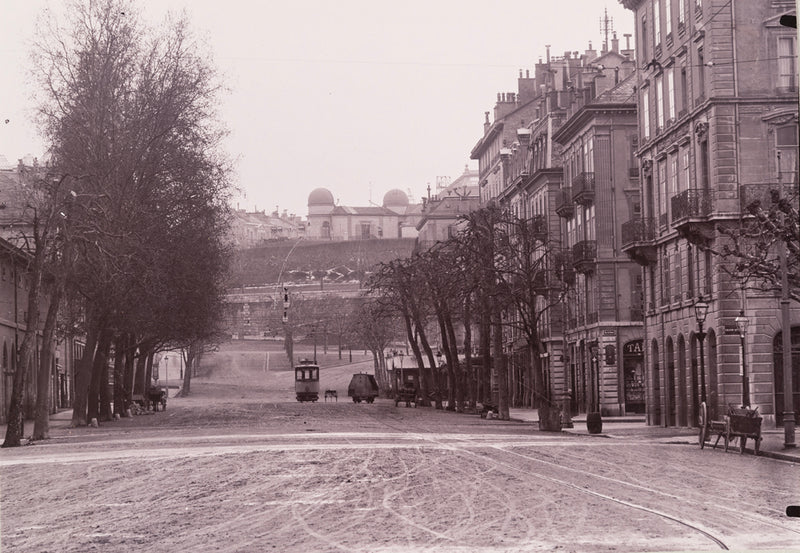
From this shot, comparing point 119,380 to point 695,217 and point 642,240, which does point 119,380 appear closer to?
point 642,240

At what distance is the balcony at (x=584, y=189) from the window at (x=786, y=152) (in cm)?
3087

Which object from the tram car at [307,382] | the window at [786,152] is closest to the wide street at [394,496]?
the window at [786,152]

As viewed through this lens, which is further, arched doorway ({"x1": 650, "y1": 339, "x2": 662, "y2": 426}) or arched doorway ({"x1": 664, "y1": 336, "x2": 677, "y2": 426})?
arched doorway ({"x1": 650, "y1": 339, "x2": 662, "y2": 426})

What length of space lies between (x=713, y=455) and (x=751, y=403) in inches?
533

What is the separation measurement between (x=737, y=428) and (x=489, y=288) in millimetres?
31673

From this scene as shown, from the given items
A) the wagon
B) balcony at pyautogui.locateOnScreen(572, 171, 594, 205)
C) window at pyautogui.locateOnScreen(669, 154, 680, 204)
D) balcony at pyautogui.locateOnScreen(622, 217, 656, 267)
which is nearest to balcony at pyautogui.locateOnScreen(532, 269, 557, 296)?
balcony at pyautogui.locateOnScreen(622, 217, 656, 267)

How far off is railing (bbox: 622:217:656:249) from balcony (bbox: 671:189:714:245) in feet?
25.5

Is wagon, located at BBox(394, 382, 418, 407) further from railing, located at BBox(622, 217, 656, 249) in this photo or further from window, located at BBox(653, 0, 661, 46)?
window, located at BBox(653, 0, 661, 46)

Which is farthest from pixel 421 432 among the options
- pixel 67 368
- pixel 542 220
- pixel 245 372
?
pixel 245 372

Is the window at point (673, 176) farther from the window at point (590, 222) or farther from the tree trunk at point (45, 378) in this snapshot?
the window at point (590, 222)

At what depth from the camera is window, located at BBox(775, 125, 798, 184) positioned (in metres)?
41.5

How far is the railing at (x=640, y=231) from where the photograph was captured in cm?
5794

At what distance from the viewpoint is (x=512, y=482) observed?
2627 cm

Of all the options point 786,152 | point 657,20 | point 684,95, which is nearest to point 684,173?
point 684,95
